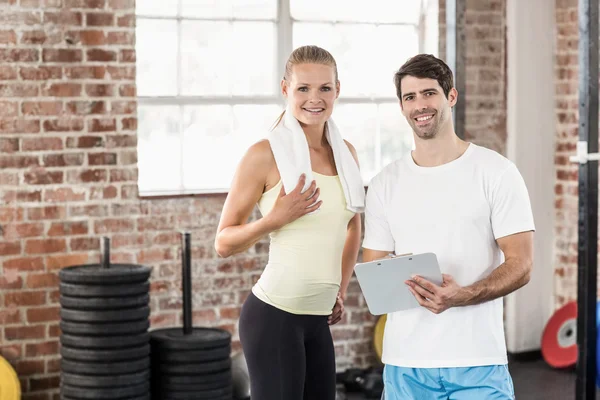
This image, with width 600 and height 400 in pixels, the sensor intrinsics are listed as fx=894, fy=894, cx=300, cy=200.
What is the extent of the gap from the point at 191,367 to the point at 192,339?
144 millimetres

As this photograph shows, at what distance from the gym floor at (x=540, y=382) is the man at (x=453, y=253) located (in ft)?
9.27

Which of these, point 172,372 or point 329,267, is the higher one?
point 329,267

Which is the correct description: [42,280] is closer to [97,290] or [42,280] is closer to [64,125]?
[97,290]

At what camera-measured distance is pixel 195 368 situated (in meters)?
4.52

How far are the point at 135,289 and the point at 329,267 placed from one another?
1.95 metres

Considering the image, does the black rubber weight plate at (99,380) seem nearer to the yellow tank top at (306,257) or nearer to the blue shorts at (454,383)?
the yellow tank top at (306,257)

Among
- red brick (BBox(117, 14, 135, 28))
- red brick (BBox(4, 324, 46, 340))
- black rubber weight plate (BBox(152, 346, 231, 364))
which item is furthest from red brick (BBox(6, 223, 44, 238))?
red brick (BBox(117, 14, 135, 28))

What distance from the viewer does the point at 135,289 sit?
446cm

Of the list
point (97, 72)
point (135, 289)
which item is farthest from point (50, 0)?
point (135, 289)

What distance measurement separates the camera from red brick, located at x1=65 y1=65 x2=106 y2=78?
482 cm

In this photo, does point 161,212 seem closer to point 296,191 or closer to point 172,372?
point 172,372

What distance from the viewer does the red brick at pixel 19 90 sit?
4707mm

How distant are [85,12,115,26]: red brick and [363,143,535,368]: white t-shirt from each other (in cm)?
291

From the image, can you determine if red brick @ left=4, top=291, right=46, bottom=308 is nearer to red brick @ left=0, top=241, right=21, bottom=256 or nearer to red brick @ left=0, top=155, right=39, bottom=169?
red brick @ left=0, top=241, right=21, bottom=256
